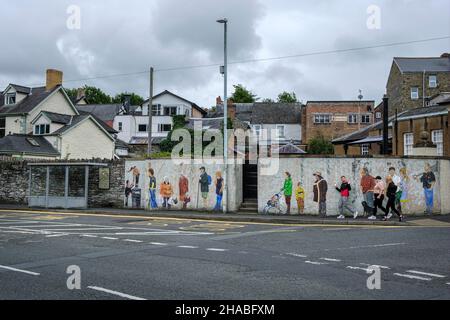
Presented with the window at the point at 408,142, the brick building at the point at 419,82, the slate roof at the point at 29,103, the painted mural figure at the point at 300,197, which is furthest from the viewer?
the brick building at the point at 419,82

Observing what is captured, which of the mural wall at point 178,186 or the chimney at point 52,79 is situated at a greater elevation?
the chimney at point 52,79

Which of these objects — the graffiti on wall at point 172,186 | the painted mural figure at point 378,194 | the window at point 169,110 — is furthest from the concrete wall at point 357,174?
the window at point 169,110

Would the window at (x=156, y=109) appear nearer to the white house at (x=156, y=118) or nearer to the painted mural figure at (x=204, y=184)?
the white house at (x=156, y=118)

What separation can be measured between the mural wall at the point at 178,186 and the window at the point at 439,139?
14.7m

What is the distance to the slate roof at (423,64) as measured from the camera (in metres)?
59.7

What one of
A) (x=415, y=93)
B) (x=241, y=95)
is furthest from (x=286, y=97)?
(x=415, y=93)

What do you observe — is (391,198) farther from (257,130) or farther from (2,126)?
(257,130)

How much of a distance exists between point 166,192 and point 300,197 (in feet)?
22.0

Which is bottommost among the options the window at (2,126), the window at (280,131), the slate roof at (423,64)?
the window at (2,126)

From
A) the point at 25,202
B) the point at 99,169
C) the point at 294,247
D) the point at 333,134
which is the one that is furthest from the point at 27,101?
the point at 294,247

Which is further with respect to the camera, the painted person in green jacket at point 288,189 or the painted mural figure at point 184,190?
the painted mural figure at point 184,190

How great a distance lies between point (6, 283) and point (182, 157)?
51.7ft
